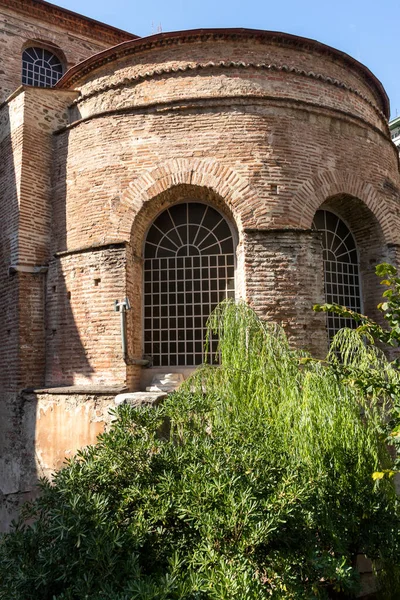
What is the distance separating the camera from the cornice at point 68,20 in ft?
41.0

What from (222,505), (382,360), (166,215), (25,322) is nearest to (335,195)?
(166,215)

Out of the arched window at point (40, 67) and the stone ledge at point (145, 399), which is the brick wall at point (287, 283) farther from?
the arched window at point (40, 67)

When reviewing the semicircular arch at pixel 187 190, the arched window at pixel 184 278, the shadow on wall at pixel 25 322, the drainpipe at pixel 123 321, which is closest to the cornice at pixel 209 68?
the shadow on wall at pixel 25 322

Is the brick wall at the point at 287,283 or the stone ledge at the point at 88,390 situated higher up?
the brick wall at the point at 287,283

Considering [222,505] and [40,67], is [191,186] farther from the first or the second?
[40,67]

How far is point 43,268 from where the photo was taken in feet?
26.6

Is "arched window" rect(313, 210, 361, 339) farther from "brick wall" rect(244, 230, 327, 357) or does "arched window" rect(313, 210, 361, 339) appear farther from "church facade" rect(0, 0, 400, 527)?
"brick wall" rect(244, 230, 327, 357)

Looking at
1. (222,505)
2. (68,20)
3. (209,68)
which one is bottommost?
(222,505)

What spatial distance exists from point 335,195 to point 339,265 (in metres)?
1.30

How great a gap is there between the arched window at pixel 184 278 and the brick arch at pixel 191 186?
1.72 feet

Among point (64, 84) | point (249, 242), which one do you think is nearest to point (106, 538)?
point (249, 242)

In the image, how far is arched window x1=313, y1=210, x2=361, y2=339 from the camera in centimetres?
816

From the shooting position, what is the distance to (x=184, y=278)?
7652 millimetres

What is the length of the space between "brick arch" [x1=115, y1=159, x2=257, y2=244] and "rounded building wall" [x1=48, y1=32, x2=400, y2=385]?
0.02 m
